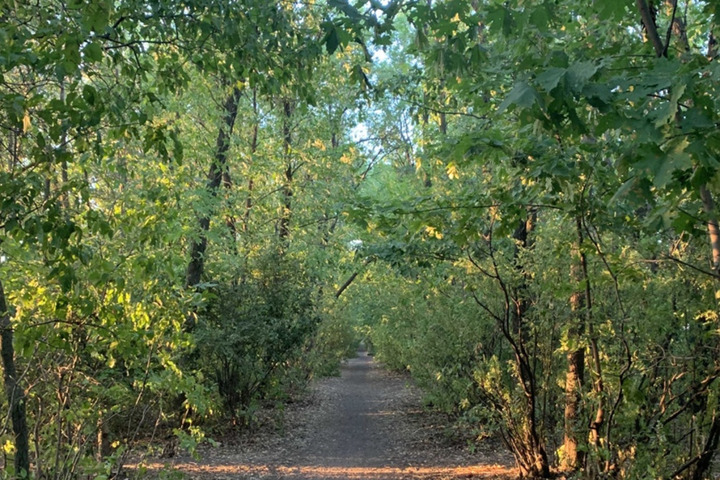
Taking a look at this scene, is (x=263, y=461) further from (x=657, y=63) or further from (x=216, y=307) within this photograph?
(x=657, y=63)

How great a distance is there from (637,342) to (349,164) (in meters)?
11.2

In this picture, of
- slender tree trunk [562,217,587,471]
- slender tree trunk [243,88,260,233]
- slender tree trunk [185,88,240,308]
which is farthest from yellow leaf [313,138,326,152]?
slender tree trunk [562,217,587,471]

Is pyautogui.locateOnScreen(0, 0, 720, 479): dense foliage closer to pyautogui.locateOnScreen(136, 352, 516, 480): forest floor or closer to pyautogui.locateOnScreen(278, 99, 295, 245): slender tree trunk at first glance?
pyautogui.locateOnScreen(136, 352, 516, 480): forest floor

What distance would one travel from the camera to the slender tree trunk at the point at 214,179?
9.54 meters

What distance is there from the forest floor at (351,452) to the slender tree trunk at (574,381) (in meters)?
1.25

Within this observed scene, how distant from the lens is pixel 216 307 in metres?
9.40

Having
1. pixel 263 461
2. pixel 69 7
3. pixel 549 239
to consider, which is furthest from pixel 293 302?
pixel 69 7

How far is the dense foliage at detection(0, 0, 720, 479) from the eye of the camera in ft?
8.06

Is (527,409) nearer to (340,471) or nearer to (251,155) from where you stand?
(340,471)

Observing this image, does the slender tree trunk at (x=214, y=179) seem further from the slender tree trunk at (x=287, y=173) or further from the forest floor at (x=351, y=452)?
the forest floor at (x=351, y=452)

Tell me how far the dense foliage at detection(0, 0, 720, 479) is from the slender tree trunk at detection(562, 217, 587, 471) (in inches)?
1.3

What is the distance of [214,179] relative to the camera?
10.6 metres

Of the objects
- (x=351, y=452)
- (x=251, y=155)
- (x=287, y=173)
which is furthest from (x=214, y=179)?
(x=351, y=452)

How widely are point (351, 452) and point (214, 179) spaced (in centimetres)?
570
